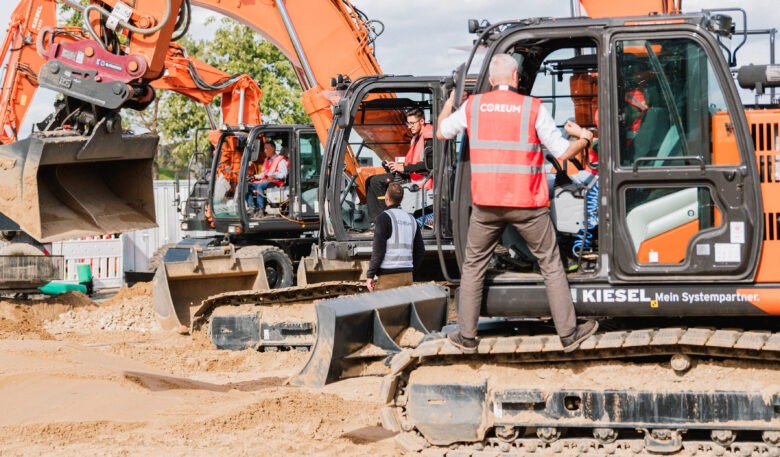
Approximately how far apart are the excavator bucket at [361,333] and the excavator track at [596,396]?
6.29 ft

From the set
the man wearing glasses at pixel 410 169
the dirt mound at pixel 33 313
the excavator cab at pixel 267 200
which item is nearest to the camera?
the man wearing glasses at pixel 410 169

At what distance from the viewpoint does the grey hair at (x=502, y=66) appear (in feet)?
20.4

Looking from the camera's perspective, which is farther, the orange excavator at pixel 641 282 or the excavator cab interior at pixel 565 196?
the excavator cab interior at pixel 565 196

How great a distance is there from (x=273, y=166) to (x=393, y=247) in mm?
6504

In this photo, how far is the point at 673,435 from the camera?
6285mm

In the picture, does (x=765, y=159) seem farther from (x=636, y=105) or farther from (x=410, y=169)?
(x=410, y=169)

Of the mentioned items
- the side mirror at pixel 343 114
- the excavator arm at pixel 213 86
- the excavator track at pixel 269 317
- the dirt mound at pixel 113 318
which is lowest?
the dirt mound at pixel 113 318

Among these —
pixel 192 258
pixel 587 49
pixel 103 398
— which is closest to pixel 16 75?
pixel 192 258

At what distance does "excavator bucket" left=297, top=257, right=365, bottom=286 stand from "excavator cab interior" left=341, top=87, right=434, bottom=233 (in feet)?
3.53

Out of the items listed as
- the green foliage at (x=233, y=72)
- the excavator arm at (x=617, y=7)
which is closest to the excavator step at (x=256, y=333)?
the excavator arm at (x=617, y=7)

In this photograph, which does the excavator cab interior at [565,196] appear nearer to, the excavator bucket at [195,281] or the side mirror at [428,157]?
the side mirror at [428,157]

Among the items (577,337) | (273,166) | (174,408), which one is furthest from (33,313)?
(577,337)

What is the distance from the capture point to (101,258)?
23562 mm

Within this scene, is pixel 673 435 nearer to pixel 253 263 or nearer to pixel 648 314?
pixel 648 314
